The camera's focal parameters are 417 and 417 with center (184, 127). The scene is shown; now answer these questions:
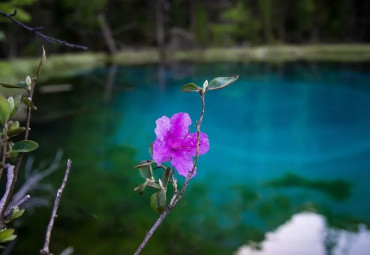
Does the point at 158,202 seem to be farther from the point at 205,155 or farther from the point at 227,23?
the point at 227,23

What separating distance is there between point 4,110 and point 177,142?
19cm

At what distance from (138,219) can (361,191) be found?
252 cm

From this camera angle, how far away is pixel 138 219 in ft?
12.7

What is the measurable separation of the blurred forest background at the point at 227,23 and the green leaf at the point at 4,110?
57.9ft

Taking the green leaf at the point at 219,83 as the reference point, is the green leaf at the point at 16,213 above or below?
below

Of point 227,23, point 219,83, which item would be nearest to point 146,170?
point 219,83

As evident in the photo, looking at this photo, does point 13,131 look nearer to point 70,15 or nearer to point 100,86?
point 100,86

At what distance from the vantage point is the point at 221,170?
5.39 meters

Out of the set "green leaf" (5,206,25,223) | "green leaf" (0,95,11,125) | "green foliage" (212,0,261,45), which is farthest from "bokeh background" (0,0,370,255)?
"green foliage" (212,0,261,45)

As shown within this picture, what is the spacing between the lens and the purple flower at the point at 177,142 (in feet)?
1.56

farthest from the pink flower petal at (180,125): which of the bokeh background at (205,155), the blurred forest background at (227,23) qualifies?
the blurred forest background at (227,23)

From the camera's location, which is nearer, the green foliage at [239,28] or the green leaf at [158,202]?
the green leaf at [158,202]

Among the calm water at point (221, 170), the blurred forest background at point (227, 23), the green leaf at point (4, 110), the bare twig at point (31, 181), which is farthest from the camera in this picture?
the blurred forest background at point (227, 23)

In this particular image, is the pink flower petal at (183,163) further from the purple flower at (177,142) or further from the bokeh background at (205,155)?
the bokeh background at (205,155)
